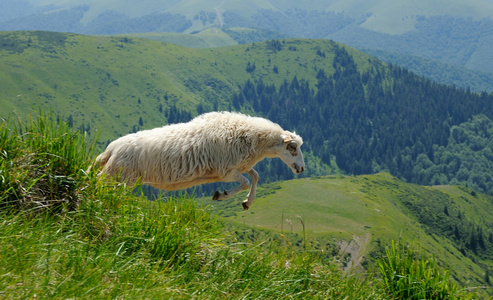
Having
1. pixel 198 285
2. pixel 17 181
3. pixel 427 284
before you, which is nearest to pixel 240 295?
pixel 198 285

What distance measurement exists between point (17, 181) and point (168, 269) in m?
2.64

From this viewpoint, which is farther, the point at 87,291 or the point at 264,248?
the point at 264,248

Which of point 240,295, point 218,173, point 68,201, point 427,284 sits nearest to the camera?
point 240,295

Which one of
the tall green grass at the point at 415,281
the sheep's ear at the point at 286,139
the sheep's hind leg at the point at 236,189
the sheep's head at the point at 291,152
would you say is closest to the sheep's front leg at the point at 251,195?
the sheep's hind leg at the point at 236,189

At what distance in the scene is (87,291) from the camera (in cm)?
522

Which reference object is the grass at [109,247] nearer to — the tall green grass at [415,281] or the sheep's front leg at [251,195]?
the tall green grass at [415,281]

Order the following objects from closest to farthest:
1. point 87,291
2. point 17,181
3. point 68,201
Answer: point 87,291 → point 17,181 → point 68,201

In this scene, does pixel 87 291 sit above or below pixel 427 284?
above

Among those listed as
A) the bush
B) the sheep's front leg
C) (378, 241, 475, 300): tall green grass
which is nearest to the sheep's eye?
the sheep's front leg

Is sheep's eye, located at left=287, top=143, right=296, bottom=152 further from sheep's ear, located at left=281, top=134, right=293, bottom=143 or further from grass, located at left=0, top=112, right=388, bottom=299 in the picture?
grass, located at left=0, top=112, right=388, bottom=299

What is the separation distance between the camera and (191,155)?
11.5 metres

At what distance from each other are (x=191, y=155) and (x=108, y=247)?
494 cm

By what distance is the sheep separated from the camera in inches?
449

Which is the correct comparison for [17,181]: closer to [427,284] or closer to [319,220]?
[427,284]
